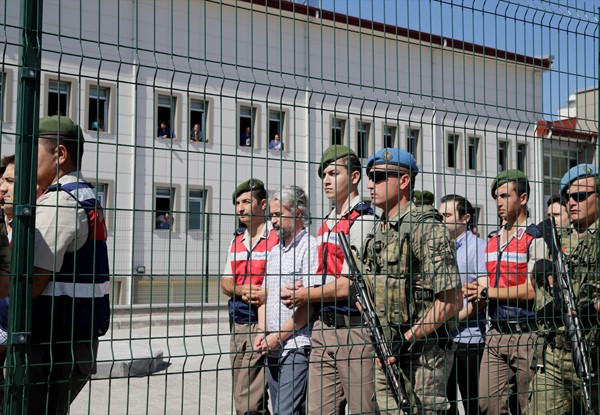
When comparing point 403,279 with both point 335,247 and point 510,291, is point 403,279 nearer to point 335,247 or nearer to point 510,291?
point 335,247

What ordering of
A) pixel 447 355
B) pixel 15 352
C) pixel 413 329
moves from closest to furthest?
pixel 15 352
pixel 413 329
pixel 447 355

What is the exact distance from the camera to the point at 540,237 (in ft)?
16.1

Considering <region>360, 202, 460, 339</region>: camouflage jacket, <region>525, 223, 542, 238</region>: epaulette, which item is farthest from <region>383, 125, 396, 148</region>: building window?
<region>525, 223, 542, 238</region>: epaulette

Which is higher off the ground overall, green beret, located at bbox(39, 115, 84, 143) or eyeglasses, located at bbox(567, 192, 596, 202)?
green beret, located at bbox(39, 115, 84, 143)

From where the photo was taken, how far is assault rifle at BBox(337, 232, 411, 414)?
388 cm

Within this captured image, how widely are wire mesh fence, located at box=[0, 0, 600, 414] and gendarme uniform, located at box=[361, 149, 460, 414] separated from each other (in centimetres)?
1

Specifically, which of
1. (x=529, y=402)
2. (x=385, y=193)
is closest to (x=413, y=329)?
(x=385, y=193)

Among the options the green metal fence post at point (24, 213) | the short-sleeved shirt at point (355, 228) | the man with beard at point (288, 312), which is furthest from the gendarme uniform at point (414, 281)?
the green metal fence post at point (24, 213)

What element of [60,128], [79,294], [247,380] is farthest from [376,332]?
[60,128]

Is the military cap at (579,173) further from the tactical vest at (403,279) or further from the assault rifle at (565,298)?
the tactical vest at (403,279)

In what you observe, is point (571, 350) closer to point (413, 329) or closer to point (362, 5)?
point (413, 329)

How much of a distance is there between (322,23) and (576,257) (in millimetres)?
2200

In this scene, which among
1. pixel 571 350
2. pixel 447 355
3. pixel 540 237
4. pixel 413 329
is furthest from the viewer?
pixel 540 237

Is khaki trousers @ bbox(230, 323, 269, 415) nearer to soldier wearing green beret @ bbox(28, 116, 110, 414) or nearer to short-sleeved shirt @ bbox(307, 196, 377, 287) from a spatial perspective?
short-sleeved shirt @ bbox(307, 196, 377, 287)
